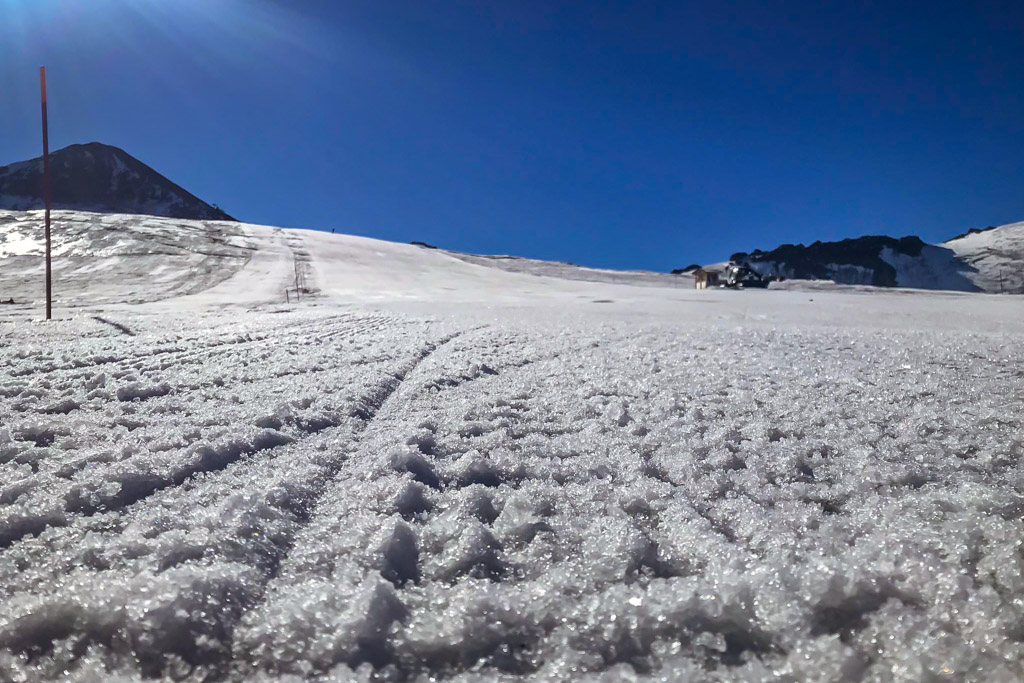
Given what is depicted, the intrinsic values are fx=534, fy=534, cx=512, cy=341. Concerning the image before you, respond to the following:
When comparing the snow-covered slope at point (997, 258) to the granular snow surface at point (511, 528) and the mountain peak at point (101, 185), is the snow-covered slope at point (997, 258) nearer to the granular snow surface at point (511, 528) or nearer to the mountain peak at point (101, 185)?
the granular snow surface at point (511, 528)

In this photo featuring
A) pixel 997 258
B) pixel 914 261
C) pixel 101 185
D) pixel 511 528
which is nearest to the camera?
pixel 511 528

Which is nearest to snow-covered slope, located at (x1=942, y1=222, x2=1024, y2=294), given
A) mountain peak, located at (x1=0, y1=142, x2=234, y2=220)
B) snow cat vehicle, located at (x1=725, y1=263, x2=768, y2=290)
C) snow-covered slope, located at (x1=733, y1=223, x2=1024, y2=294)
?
Answer: snow-covered slope, located at (x1=733, y1=223, x2=1024, y2=294)

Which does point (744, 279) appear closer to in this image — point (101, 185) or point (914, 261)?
point (914, 261)

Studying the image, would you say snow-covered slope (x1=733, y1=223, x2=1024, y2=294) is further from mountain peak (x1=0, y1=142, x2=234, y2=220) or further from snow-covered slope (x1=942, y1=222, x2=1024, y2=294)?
mountain peak (x1=0, y1=142, x2=234, y2=220)

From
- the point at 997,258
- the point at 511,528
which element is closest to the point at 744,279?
the point at 511,528

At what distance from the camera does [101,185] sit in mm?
125250

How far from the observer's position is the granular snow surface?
0.87 metres

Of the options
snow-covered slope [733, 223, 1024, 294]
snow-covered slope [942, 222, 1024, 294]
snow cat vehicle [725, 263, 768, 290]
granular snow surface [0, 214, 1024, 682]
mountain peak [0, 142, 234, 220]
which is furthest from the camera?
mountain peak [0, 142, 234, 220]

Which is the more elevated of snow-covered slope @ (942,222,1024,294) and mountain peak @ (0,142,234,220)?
mountain peak @ (0,142,234,220)

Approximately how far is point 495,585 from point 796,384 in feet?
6.87

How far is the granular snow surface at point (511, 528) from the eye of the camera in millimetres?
874

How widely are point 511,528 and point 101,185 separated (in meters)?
161

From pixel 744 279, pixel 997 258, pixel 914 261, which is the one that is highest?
pixel 914 261

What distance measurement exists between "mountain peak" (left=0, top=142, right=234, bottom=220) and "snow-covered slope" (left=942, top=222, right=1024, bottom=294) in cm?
12917
